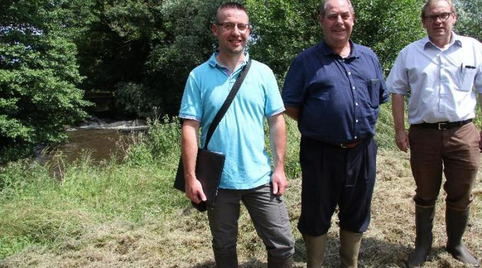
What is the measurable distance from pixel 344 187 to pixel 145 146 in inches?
223

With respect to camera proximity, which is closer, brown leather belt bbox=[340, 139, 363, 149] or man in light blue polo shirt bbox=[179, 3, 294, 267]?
man in light blue polo shirt bbox=[179, 3, 294, 267]

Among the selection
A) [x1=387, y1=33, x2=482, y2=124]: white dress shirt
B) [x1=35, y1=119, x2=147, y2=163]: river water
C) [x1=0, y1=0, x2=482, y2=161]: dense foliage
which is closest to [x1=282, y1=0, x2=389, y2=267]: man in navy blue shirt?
[x1=387, y1=33, x2=482, y2=124]: white dress shirt

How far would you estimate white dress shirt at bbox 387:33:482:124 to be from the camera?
288 centimetres

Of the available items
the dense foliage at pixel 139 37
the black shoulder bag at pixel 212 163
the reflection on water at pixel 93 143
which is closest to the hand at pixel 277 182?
the black shoulder bag at pixel 212 163

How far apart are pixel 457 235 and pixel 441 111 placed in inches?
38.0

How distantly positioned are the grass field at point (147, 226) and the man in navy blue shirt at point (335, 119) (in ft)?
2.39

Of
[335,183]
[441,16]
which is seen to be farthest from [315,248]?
[441,16]

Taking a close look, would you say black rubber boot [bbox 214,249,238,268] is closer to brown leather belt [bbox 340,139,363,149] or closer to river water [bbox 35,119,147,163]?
brown leather belt [bbox 340,139,363,149]

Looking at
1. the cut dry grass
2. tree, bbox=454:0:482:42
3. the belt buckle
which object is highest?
tree, bbox=454:0:482:42

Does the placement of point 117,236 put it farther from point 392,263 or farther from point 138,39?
point 138,39

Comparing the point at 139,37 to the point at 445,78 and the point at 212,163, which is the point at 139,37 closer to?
the point at 445,78

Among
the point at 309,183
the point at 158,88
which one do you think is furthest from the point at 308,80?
the point at 158,88

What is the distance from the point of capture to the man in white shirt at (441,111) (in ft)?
9.45

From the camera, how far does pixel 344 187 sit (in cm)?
266
